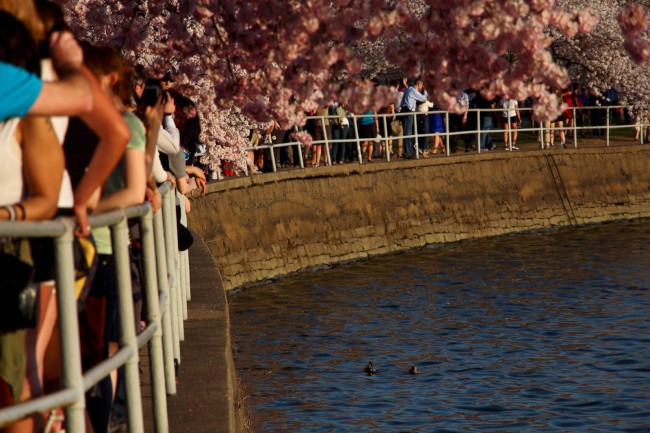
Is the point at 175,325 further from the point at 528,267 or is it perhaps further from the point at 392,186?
the point at 392,186

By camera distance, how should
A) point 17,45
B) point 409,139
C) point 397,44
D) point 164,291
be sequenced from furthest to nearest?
point 409,139 < point 397,44 < point 164,291 < point 17,45

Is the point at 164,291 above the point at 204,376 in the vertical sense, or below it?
above

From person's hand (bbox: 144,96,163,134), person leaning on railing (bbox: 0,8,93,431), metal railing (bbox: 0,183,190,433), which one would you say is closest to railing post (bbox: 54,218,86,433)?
metal railing (bbox: 0,183,190,433)

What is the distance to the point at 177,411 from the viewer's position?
5.75 meters

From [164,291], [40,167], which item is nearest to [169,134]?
[164,291]

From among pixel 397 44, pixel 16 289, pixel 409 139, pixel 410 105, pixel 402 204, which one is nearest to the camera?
pixel 16 289

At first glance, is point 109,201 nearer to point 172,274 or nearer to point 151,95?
point 151,95

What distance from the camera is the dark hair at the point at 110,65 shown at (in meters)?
4.87

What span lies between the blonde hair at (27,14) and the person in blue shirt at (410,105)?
2269 centimetres

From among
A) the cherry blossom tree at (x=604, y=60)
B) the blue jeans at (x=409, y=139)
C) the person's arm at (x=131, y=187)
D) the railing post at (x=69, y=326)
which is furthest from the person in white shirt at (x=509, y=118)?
the railing post at (x=69, y=326)

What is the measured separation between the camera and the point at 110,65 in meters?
4.89

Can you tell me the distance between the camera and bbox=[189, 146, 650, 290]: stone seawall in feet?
76.1

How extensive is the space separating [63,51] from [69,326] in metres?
0.81

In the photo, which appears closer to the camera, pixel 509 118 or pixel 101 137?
pixel 101 137
